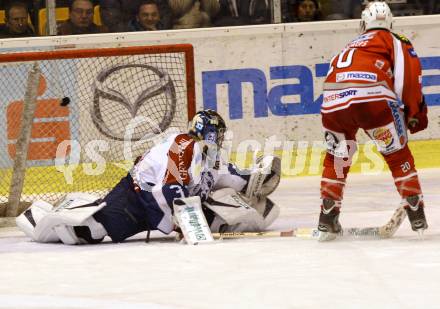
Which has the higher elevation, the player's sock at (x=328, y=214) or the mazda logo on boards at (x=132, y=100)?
the mazda logo on boards at (x=132, y=100)

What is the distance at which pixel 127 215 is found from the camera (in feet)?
22.0

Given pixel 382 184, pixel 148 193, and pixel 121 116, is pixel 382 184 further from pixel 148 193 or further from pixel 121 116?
pixel 148 193

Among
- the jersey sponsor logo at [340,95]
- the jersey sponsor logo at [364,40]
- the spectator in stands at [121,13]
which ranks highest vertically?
the jersey sponsor logo at [364,40]

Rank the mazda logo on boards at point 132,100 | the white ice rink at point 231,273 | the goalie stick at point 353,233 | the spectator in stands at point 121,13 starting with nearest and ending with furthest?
the white ice rink at point 231,273 → the goalie stick at point 353,233 → the mazda logo on boards at point 132,100 → the spectator in stands at point 121,13

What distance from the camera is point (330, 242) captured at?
6.39 meters

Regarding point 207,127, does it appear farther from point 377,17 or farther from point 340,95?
point 377,17

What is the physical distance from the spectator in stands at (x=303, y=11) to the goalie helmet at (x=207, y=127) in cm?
371

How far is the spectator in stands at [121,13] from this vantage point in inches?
396

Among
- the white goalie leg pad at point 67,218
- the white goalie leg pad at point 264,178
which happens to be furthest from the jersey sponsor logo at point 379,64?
the white goalie leg pad at point 67,218

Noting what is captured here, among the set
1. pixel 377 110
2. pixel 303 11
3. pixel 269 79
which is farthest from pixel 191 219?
pixel 303 11

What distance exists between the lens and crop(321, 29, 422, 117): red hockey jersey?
627 centimetres

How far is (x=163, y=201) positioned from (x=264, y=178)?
0.69 metres

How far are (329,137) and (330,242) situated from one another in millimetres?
532

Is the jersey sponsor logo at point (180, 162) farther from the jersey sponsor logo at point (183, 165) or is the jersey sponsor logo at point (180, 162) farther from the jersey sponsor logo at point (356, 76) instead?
the jersey sponsor logo at point (356, 76)
